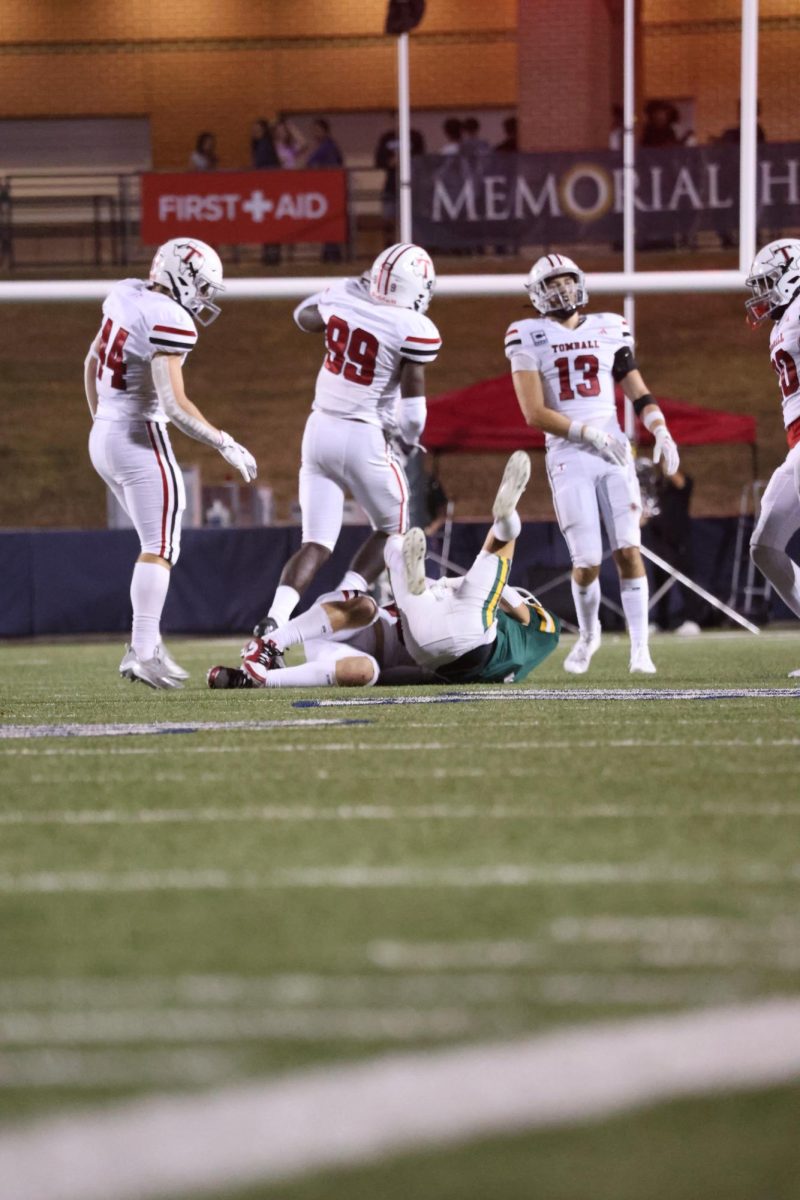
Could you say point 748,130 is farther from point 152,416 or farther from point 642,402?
point 152,416

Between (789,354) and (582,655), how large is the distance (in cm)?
174

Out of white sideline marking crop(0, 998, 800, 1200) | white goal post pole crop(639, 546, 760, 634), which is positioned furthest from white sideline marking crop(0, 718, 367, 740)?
white goal post pole crop(639, 546, 760, 634)

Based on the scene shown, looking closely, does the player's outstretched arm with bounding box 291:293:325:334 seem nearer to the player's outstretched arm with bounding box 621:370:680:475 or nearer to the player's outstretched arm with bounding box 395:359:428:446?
the player's outstretched arm with bounding box 395:359:428:446

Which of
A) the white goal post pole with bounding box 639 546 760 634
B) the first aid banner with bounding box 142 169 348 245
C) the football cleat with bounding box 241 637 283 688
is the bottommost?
the white goal post pole with bounding box 639 546 760 634

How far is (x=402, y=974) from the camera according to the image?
7.20ft

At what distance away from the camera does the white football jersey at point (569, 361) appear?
329 inches

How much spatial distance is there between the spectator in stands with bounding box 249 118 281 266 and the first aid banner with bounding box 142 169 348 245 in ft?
1.91

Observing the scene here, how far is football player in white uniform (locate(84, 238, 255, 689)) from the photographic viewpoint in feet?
24.0

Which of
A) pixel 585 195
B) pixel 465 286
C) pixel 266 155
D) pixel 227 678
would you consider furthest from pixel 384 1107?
pixel 266 155

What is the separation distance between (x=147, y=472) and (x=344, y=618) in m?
1.31

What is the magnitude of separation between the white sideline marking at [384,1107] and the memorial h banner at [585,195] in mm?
15705

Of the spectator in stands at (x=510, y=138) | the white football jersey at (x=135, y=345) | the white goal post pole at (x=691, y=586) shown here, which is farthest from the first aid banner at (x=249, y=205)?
the white football jersey at (x=135, y=345)

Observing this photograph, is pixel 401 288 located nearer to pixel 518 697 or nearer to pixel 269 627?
pixel 269 627

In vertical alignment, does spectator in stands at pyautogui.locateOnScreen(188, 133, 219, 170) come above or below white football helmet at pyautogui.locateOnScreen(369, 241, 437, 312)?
above
